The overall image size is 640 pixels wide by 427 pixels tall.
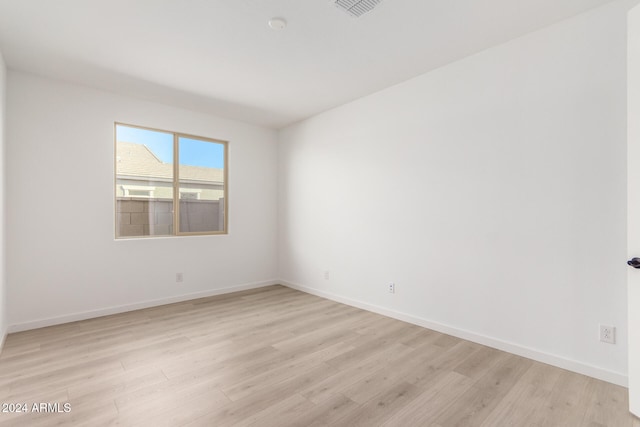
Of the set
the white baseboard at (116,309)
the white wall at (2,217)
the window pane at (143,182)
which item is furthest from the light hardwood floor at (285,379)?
the window pane at (143,182)

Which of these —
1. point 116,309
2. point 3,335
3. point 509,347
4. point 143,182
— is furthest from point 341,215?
point 3,335

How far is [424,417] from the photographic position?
71.7 inches

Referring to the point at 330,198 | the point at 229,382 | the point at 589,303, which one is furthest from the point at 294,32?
the point at 589,303

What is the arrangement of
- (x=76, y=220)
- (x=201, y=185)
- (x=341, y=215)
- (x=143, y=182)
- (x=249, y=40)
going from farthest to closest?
(x=201, y=185)
(x=341, y=215)
(x=143, y=182)
(x=76, y=220)
(x=249, y=40)

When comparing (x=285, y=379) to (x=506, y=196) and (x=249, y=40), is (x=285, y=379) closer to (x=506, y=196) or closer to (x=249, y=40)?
(x=506, y=196)

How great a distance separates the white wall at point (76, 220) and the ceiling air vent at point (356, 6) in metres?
2.97

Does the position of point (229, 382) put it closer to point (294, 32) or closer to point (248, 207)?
point (294, 32)

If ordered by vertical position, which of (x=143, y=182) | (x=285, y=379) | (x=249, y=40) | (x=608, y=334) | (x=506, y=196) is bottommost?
(x=285, y=379)

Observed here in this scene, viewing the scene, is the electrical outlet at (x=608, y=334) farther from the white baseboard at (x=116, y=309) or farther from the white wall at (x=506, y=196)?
the white baseboard at (x=116, y=309)

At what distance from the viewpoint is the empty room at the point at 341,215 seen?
6.79 ft

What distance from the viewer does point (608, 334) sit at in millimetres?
2184

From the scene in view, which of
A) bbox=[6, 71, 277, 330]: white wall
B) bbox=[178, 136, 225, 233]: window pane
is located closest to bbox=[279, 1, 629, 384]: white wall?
bbox=[178, 136, 225, 233]: window pane

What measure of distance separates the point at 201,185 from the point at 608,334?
4749 millimetres

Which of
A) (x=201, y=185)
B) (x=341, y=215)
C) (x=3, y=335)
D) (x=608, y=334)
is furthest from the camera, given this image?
(x=201, y=185)
